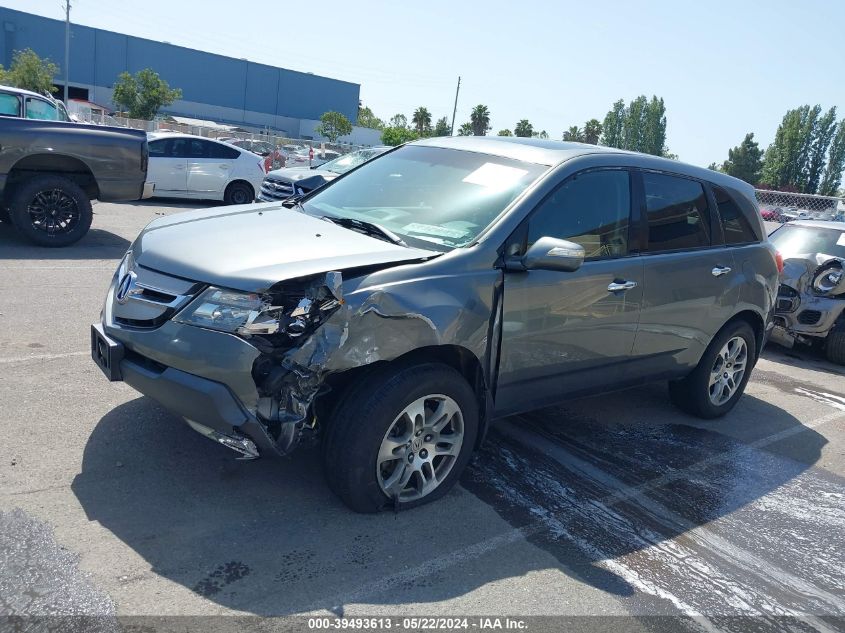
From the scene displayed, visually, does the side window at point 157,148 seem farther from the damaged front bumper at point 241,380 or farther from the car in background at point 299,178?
the damaged front bumper at point 241,380

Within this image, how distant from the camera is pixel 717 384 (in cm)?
568

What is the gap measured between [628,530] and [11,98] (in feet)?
32.1

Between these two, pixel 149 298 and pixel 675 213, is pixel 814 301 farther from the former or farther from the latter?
pixel 149 298

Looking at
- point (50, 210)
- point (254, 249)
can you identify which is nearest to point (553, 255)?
point (254, 249)

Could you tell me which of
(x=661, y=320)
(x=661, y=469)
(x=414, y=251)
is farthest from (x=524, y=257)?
(x=661, y=469)

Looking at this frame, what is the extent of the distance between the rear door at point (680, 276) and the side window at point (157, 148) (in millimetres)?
12308

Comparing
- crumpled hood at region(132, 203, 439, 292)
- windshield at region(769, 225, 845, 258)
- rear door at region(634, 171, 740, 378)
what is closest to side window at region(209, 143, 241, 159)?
windshield at region(769, 225, 845, 258)

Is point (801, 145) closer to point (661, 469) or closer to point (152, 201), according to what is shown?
point (152, 201)

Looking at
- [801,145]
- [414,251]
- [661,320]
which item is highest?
[801,145]

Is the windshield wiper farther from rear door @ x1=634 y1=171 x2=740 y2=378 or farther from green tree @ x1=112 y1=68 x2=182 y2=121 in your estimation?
green tree @ x1=112 y1=68 x2=182 y2=121

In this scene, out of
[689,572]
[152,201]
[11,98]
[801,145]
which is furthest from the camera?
[801,145]

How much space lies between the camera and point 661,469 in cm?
471

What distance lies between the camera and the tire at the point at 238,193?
15.8 metres

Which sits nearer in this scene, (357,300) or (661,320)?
(357,300)
